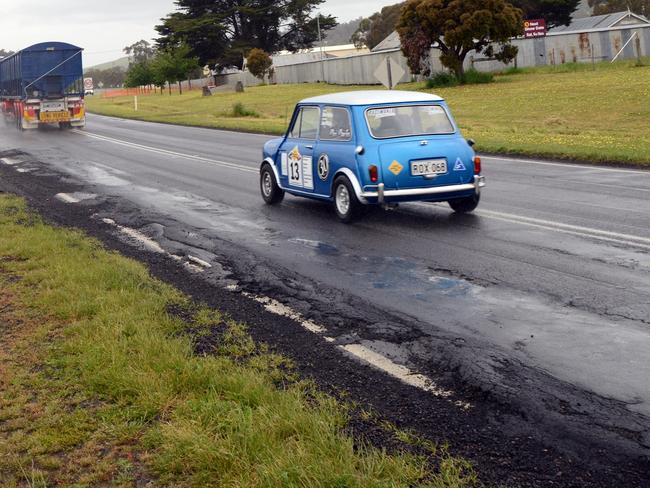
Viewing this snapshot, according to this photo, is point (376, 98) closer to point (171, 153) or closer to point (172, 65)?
point (171, 153)

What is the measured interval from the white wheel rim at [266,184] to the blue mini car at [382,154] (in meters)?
1.06

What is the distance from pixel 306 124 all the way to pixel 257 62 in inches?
2720

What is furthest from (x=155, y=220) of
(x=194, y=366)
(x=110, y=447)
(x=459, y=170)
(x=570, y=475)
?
(x=570, y=475)

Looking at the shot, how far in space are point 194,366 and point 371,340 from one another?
1.45 meters

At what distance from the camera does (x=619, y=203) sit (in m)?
11.8

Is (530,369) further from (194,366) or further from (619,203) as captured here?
(619,203)

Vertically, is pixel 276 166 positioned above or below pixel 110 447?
above

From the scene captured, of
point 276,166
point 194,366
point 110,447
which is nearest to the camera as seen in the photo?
point 110,447

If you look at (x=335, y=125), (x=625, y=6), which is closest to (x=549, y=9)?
(x=625, y=6)

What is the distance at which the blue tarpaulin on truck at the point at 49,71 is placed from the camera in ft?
123

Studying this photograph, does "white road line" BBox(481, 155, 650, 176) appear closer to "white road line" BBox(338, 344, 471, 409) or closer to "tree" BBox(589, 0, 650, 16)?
"white road line" BBox(338, 344, 471, 409)

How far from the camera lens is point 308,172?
484 inches

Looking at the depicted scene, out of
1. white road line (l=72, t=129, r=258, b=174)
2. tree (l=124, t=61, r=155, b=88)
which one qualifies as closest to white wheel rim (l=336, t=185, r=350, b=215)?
white road line (l=72, t=129, r=258, b=174)

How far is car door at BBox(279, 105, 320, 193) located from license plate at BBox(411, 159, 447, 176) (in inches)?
69.5
